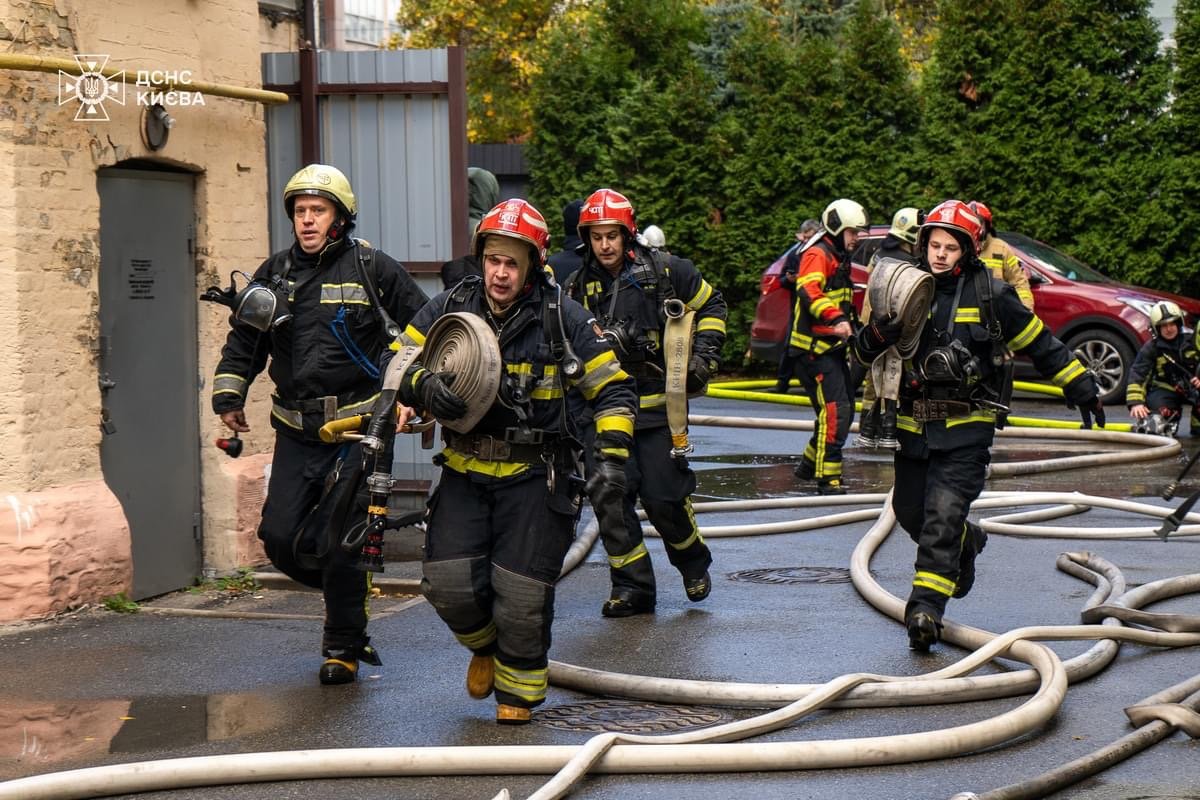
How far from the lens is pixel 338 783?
5.32 m

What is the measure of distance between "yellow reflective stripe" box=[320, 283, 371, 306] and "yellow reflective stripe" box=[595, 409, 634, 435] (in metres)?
1.32

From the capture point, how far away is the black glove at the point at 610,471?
241 inches

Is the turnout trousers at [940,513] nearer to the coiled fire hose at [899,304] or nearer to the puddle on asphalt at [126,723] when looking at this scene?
the coiled fire hose at [899,304]

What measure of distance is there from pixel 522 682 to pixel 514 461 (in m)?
0.78

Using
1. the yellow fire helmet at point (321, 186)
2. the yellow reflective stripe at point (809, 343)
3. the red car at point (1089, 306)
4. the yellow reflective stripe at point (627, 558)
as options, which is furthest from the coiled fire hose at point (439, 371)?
the red car at point (1089, 306)

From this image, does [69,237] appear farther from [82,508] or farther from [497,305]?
[497,305]

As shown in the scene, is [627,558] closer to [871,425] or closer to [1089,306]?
[871,425]

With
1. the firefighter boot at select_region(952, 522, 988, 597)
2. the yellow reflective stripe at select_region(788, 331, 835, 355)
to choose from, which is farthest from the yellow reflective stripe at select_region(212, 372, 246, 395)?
the yellow reflective stripe at select_region(788, 331, 835, 355)

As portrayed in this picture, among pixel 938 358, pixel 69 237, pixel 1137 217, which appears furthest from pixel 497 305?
pixel 1137 217

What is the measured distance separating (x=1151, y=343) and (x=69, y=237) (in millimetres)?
10040

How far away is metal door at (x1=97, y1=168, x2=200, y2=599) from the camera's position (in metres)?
8.42

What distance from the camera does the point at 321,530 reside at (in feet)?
22.3

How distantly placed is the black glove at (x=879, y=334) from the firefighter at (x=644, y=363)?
38.7 inches

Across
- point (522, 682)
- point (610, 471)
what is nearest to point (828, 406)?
A: point (610, 471)
